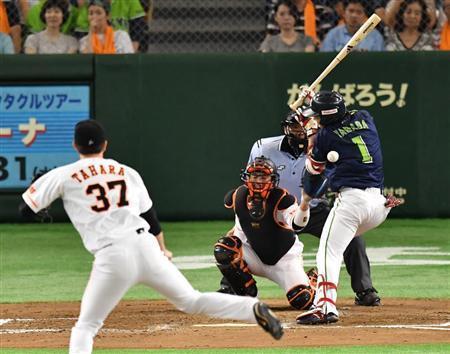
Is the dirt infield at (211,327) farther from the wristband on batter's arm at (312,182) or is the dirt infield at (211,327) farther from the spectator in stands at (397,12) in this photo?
the spectator in stands at (397,12)

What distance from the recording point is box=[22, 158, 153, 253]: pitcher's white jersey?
7176 mm

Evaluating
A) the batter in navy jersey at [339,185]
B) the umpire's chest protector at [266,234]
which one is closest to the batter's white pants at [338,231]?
the batter in navy jersey at [339,185]

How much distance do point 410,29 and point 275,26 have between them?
184 centimetres

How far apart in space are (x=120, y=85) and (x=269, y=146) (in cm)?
575

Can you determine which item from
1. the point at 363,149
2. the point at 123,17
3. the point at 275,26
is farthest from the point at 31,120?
the point at 363,149

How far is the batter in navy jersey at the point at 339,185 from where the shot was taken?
9.19 metres

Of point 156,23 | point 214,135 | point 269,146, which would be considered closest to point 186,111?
point 214,135

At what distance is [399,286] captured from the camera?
11.4 metres

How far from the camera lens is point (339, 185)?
938cm

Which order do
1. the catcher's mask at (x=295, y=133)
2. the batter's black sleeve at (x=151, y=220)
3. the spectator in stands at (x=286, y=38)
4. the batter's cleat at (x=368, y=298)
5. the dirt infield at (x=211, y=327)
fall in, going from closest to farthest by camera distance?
1. the batter's black sleeve at (x=151, y=220)
2. the dirt infield at (x=211, y=327)
3. the batter's cleat at (x=368, y=298)
4. the catcher's mask at (x=295, y=133)
5. the spectator in stands at (x=286, y=38)

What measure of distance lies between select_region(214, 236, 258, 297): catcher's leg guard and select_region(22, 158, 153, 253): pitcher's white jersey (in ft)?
8.90

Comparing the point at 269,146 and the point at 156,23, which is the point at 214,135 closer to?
the point at 156,23

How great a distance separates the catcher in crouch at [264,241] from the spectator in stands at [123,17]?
22.6ft

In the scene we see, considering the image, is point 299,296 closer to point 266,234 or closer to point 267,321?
point 266,234
